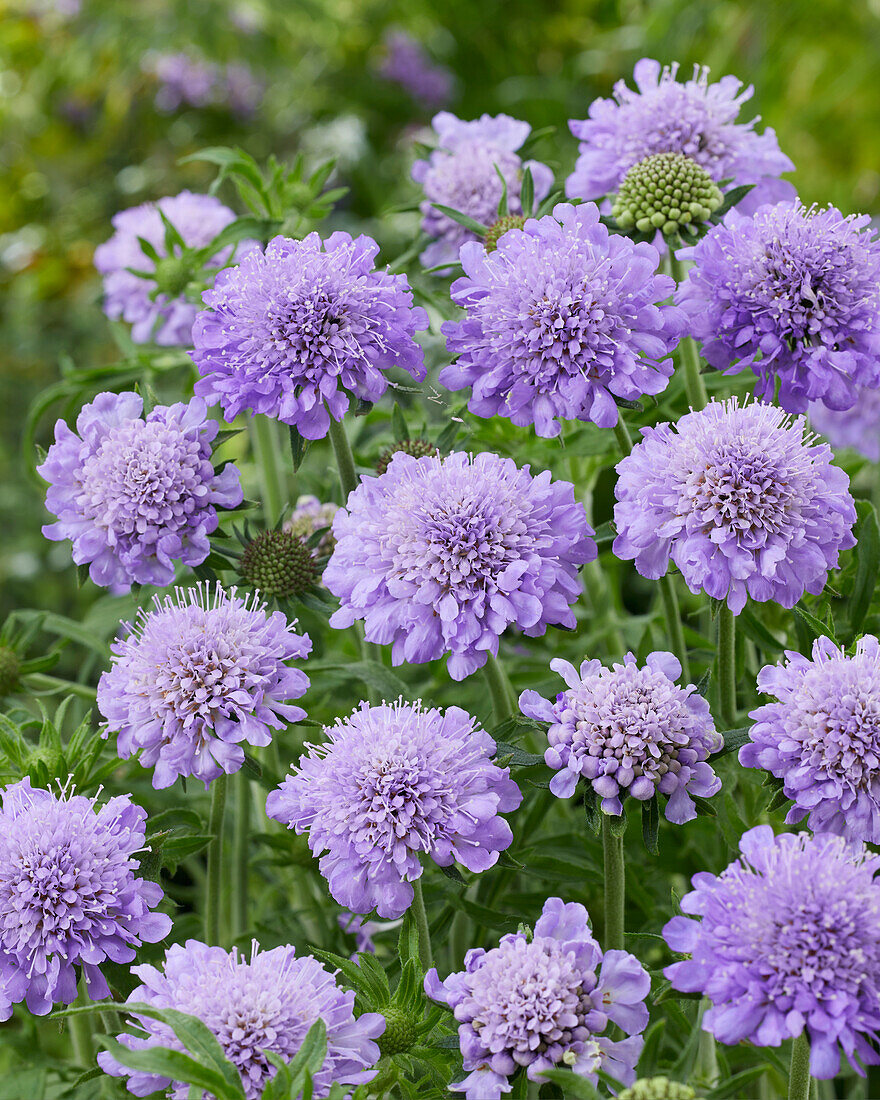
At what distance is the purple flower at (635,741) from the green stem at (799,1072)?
146mm

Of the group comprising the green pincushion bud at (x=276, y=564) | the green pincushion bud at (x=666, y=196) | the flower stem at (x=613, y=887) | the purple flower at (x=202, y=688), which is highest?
the green pincushion bud at (x=666, y=196)

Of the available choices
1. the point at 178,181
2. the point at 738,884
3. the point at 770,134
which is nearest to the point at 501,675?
the point at 738,884

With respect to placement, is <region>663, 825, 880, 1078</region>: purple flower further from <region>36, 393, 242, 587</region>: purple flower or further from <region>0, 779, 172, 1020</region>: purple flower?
<region>36, 393, 242, 587</region>: purple flower

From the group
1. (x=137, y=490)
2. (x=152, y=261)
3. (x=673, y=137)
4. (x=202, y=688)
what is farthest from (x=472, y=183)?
(x=202, y=688)

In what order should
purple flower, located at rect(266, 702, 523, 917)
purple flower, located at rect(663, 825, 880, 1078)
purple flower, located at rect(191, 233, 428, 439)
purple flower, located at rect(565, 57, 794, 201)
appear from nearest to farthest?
1. purple flower, located at rect(663, 825, 880, 1078)
2. purple flower, located at rect(266, 702, 523, 917)
3. purple flower, located at rect(191, 233, 428, 439)
4. purple flower, located at rect(565, 57, 794, 201)

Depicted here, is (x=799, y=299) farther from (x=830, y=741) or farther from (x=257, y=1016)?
(x=257, y=1016)

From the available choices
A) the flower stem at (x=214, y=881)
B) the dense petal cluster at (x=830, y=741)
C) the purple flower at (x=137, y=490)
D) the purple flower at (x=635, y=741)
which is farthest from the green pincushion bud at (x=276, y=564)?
the dense petal cluster at (x=830, y=741)

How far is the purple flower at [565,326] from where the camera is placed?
2.57ft

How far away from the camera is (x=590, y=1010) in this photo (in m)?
0.64

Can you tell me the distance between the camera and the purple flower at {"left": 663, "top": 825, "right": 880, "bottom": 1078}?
0.58 m

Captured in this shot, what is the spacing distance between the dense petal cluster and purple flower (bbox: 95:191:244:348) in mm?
771

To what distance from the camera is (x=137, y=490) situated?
0.84 metres

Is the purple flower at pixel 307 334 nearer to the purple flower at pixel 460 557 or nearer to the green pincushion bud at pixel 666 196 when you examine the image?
the purple flower at pixel 460 557

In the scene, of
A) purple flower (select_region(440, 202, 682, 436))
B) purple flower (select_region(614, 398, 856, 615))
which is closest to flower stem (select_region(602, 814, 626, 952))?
purple flower (select_region(614, 398, 856, 615))
